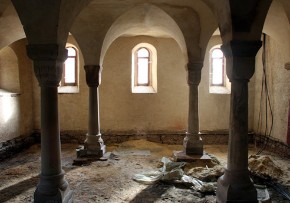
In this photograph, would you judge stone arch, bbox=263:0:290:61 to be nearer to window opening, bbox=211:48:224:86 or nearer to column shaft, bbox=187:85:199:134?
column shaft, bbox=187:85:199:134

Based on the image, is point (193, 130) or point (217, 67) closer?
point (193, 130)

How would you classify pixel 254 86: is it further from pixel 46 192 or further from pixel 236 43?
pixel 46 192

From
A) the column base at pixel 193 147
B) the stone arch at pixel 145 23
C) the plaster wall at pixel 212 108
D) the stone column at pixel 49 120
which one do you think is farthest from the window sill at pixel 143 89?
the stone column at pixel 49 120

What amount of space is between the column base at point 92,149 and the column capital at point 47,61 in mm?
3559

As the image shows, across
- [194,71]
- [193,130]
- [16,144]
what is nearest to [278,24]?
[194,71]

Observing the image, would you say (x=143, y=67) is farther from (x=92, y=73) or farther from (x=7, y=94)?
(x=7, y=94)

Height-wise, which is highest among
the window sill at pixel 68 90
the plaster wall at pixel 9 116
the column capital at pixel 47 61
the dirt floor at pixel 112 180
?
the column capital at pixel 47 61

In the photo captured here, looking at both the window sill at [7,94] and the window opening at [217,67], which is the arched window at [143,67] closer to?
the window opening at [217,67]

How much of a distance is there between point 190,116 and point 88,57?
3.16m

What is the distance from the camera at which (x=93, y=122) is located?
23.9 feet

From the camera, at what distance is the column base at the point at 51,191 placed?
3740 millimetres

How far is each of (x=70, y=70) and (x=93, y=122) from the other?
11.1 feet

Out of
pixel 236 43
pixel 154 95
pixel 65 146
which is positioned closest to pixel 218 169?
pixel 236 43

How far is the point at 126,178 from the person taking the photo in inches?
223
